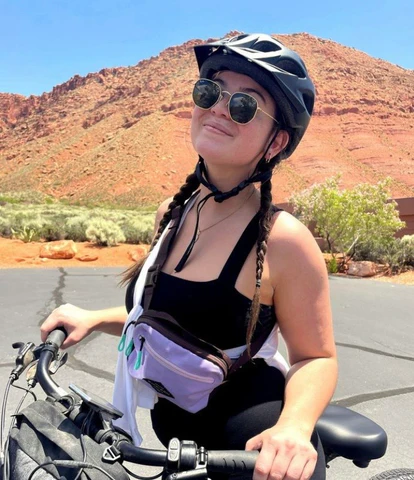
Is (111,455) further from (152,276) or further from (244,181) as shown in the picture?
(244,181)

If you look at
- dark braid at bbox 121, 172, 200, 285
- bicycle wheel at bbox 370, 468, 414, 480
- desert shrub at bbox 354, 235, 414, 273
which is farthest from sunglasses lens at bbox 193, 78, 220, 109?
desert shrub at bbox 354, 235, 414, 273

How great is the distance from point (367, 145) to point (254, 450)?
72.5m

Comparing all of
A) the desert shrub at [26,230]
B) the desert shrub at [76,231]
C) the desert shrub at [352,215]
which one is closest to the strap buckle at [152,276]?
the desert shrub at [352,215]

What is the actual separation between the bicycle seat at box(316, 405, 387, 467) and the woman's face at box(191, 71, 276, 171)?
98 cm

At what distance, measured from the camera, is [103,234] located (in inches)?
578

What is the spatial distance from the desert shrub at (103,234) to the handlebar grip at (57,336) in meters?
13.1

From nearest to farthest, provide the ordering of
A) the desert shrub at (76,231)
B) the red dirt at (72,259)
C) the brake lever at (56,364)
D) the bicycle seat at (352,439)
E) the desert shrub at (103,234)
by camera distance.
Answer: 1. the brake lever at (56,364)
2. the bicycle seat at (352,439)
3. the red dirt at (72,259)
4. the desert shrub at (103,234)
5. the desert shrub at (76,231)

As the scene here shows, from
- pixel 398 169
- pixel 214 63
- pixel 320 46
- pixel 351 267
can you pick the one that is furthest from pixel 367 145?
pixel 214 63

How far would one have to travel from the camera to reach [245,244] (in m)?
1.53

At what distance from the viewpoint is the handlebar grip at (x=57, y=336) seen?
166 cm

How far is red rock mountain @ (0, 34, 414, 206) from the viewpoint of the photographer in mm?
61428

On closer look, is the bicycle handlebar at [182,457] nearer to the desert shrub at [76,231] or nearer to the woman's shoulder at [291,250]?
the woman's shoulder at [291,250]

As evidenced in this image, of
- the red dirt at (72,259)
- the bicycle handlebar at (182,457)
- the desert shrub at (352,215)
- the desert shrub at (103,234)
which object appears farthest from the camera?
the desert shrub at (103,234)

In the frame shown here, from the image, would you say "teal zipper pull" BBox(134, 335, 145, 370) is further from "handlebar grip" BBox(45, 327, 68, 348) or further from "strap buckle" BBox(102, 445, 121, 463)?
"strap buckle" BBox(102, 445, 121, 463)
